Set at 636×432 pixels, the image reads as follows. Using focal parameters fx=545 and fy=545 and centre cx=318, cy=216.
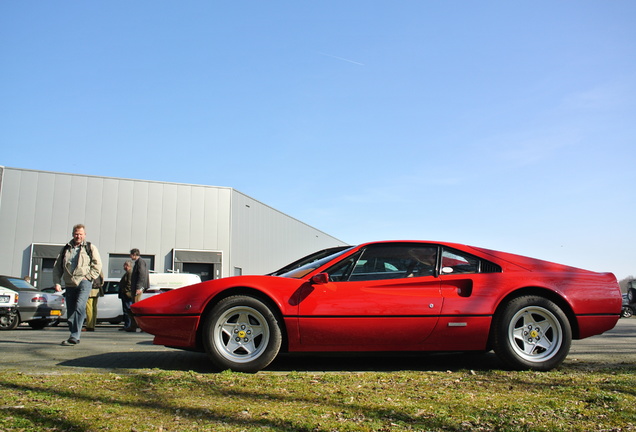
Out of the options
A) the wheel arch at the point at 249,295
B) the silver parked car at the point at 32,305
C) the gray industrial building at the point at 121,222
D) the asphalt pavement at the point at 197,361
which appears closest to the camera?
the wheel arch at the point at 249,295

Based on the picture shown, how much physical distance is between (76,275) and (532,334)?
5.26 m

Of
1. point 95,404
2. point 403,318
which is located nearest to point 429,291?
point 403,318

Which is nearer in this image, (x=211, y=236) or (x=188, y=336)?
(x=188, y=336)

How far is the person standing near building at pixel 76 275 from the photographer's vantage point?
6.70 meters

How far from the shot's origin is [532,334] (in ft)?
15.1

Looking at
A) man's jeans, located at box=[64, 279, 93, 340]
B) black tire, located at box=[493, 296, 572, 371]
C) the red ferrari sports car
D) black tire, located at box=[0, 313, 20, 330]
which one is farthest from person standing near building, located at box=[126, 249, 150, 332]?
black tire, located at box=[493, 296, 572, 371]

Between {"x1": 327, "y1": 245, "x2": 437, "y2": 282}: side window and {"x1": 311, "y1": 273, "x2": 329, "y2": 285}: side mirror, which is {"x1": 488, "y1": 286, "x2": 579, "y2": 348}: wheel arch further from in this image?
{"x1": 311, "y1": 273, "x2": 329, "y2": 285}: side mirror

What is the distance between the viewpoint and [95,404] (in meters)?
3.09

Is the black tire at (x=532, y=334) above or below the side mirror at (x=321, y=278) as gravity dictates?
below

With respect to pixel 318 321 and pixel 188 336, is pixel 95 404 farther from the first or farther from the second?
pixel 318 321

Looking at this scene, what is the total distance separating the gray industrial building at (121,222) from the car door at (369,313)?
75.3 ft

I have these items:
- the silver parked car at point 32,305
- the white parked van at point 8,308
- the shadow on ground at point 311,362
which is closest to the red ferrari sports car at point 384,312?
the shadow on ground at point 311,362

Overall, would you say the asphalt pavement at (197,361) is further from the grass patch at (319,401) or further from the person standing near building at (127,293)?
the person standing near building at (127,293)

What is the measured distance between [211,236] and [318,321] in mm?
24431
